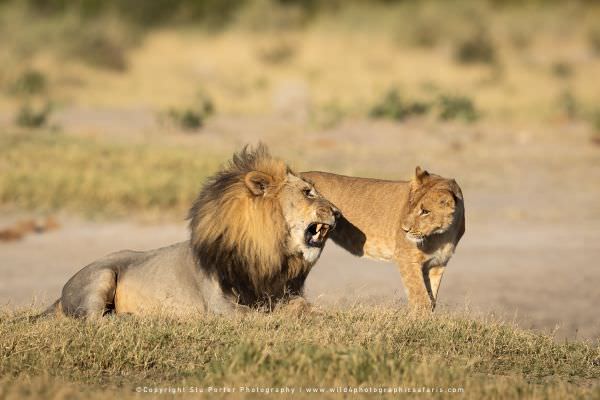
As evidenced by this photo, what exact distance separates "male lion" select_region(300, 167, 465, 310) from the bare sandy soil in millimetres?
794

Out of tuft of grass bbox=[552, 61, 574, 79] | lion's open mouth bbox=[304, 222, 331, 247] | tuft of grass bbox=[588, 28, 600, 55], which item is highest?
tuft of grass bbox=[588, 28, 600, 55]

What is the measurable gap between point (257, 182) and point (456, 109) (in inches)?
485

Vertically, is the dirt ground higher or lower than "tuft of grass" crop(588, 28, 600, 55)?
lower

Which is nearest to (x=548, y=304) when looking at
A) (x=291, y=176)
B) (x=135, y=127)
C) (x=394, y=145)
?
(x=291, y=176)

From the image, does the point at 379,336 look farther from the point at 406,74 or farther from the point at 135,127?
the point at 406,74

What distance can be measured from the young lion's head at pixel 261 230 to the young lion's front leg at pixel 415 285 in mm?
678

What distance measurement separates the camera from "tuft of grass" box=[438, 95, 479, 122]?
1841 centimetres

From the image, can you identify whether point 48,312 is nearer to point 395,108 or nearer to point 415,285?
point 415,285

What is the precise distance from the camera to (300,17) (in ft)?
118

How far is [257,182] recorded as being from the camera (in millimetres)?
6695

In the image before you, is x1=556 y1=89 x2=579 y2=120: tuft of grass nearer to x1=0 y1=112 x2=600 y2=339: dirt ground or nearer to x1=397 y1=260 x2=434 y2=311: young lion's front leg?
x1=0 y1=112 x2=600 y2=339: dirt ground

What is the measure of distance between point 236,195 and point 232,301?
0.62 m

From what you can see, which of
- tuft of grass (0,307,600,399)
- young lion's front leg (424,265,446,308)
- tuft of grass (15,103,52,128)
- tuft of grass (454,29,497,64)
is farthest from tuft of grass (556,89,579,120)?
tuft of grass (0,307,600,399)

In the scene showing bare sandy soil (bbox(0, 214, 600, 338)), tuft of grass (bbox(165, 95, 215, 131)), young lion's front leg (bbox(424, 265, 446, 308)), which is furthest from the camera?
tuft of grass (bbox(165, 95, 215, 131))
